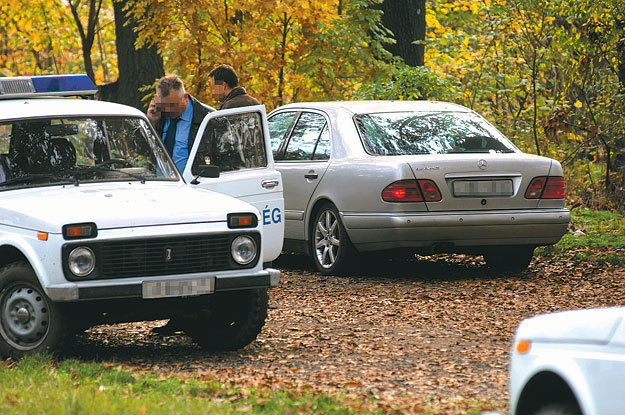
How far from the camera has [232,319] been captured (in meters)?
7.96

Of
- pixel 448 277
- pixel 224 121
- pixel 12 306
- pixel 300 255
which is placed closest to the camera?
pixel 12 306

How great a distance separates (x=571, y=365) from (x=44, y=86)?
623cm

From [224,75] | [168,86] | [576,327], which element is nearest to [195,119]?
[168,86]

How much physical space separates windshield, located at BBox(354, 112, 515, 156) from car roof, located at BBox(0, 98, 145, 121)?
340cm

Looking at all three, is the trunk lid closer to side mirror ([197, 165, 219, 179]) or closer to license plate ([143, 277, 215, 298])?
side mirror ([197, 165, 219, 179])

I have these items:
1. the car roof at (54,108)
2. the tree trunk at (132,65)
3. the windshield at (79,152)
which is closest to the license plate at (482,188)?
the windshield at (79,152)

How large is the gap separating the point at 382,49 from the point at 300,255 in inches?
178

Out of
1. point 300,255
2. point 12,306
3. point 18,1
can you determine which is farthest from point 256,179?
point 18,1

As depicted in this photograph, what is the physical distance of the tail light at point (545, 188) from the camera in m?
11.1

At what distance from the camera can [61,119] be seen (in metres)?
8.48

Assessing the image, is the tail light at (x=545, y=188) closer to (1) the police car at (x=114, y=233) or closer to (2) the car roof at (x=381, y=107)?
(2) the car roof at (x=381, y=107)

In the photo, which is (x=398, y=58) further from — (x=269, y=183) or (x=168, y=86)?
(x=269, y=183)

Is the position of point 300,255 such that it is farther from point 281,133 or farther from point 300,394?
point 300,394

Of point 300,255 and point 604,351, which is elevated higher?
point 604,351
